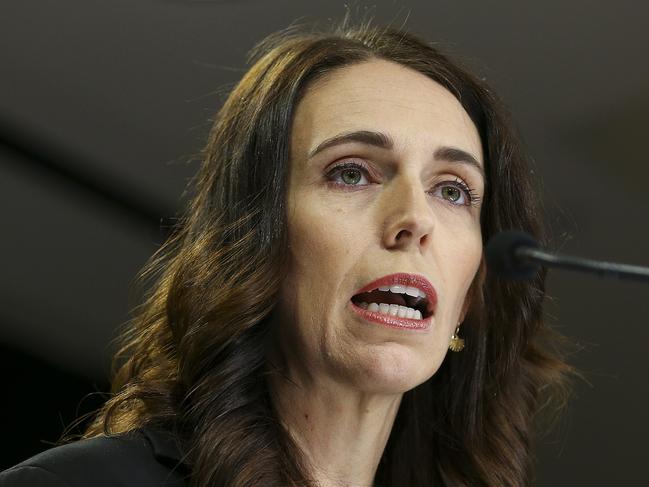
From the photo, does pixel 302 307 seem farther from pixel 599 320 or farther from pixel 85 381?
pixel 599 320

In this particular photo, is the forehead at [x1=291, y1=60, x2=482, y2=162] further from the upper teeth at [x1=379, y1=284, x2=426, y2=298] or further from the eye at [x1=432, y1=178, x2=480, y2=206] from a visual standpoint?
the upper teeth at [x1=379, y1=284, x2=426, y2=298]

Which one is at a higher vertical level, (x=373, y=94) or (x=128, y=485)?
(x=373, y=94)

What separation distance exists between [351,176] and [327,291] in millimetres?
178

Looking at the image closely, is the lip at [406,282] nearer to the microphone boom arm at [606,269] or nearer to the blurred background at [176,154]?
the microphone boom arm at [606,269]

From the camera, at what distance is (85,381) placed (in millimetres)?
2955

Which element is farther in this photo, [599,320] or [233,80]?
[599,320]

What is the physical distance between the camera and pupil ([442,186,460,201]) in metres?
1.84

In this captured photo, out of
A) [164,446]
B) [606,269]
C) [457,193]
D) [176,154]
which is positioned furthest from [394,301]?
[176,154]

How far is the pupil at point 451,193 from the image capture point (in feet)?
6.04

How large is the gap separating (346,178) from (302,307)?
0.19 m

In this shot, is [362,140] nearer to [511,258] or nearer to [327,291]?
[327,291]

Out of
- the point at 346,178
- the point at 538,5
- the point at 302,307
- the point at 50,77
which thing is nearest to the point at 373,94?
the point at 346,178

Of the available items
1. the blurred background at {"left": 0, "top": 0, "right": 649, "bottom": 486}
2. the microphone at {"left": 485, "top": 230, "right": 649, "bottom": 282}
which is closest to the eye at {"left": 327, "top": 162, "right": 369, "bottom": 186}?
the microphone at {"left": 485, "top": 230, "right": 649, "bottom": 282}

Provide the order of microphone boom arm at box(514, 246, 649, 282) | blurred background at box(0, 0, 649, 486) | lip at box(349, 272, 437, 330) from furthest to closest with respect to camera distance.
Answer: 1. blurred background at box(0, 0, 649, 486)
2. lip at box(349, 272, 437, 330)
3. microphone boom arm at box(514, 246, 649, 282)
